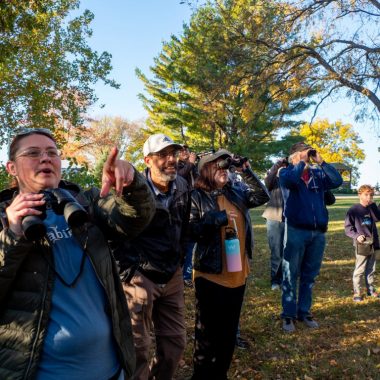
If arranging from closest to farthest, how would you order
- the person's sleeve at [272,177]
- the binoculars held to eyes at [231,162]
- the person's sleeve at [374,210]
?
1. the binoculars held to eyes at [231,162]
2. the person's sleeve at [272,177]
3. the person's sleeve at [374,210]

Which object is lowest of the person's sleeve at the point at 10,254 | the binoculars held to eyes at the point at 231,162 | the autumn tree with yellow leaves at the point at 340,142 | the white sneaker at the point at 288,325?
the white sneaker at the point at 288,325

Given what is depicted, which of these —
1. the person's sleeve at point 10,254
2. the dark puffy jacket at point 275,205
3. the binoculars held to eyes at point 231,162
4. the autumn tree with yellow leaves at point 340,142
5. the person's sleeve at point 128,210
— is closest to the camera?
the person's sleeve at point 10,254

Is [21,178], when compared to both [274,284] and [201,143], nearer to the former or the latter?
[274,284]

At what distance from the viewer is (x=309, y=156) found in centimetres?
495

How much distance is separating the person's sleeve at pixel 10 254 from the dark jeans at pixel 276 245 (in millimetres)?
5710

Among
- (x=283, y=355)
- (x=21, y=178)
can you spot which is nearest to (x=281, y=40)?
(x=283, y=355)

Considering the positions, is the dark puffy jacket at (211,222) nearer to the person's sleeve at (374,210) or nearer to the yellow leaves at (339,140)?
the person's sleeve at (374,210)

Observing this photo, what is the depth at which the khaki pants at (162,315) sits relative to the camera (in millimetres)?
2857

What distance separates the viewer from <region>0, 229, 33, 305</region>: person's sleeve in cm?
153

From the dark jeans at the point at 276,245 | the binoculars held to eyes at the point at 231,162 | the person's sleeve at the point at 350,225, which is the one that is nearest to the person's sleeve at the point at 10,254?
the binoculars held to eyes at the point at 231,162

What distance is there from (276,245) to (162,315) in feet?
13.6

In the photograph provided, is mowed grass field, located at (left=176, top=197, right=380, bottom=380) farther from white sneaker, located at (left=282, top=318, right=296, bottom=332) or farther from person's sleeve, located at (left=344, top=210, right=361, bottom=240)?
person's sleeve, located at (left=344, top=210, right=361, bottom=240)

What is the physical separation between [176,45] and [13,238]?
2601 cm

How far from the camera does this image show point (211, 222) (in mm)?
3395
